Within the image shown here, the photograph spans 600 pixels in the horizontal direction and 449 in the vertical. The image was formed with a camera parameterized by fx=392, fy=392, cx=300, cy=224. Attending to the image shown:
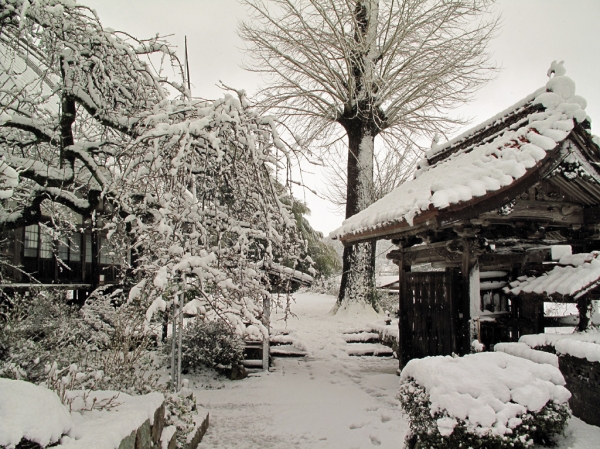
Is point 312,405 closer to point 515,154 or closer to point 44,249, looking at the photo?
point 515,154

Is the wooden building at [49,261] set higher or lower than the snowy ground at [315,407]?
higher

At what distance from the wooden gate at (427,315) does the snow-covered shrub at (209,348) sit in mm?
3491

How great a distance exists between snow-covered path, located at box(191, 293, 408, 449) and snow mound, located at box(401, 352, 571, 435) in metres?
1.85

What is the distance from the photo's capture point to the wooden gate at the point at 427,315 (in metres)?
5.66

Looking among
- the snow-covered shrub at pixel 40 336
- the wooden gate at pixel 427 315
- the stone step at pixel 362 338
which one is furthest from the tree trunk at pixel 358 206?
the snow-covered shrub at pixel 40 336

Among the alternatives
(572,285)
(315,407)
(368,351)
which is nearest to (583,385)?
(572,285)

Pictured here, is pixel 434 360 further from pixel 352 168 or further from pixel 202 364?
pixel 352 168

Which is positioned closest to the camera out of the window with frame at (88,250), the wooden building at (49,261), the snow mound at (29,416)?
the snow mound at (29,416)

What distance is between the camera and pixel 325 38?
1220 centimetres

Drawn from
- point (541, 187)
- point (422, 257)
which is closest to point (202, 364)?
point (422, 257)

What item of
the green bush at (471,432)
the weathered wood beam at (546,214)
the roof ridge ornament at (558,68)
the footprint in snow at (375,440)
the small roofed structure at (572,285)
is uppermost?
the roof ridge ornament at (558,68)

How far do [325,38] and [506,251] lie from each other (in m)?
9.18

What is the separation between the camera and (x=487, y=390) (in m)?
3.12

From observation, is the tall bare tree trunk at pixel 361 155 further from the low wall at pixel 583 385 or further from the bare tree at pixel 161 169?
the low wall at pixel 583 385
